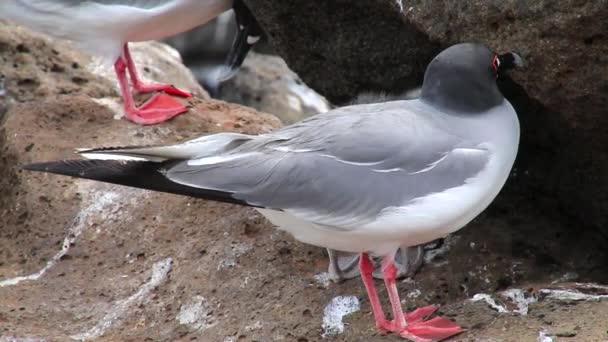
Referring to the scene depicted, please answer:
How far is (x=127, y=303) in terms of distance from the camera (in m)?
5.07

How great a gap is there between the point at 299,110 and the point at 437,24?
5.36m

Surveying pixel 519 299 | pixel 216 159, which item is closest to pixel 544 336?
pixel 519 299

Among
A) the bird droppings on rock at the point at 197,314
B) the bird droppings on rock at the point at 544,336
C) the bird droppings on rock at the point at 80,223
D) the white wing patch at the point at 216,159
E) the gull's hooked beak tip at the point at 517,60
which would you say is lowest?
the bird droppings on rock at the point at 80,223

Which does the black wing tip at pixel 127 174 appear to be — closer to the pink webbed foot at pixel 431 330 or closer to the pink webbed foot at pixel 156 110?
the pink webbed foot at pixel 431 330

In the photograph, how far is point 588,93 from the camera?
4.39 m

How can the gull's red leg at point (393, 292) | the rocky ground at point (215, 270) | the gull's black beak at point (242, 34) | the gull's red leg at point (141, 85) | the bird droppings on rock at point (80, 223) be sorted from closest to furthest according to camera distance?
the gull's red leg at point (393, 292)
the rocky ground at point (215, 270)
the bird droppings on rock at point (80, 223)
the gull's black beak at point (242, 34)
the gull's red leg at point (141, 85)

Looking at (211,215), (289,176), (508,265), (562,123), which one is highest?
(562,123)

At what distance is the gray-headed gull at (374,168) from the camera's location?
13.6 ft

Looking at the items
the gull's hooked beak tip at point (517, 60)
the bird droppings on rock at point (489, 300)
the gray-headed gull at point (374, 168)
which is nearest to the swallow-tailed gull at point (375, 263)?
the bird droppings on rock at point (489, 300)

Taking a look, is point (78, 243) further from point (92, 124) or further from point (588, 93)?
point (588, 93)

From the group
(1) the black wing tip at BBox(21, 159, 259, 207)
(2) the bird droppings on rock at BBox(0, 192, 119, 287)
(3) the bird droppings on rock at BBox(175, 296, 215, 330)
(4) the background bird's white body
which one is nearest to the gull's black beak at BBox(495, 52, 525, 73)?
(1) the black wing tip at BBox(21, 159, 259, 207)

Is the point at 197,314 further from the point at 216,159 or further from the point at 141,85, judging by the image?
the point at 141,85

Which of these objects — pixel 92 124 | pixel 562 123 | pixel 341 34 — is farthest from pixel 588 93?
pixel 92 124

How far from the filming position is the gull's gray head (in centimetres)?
436
